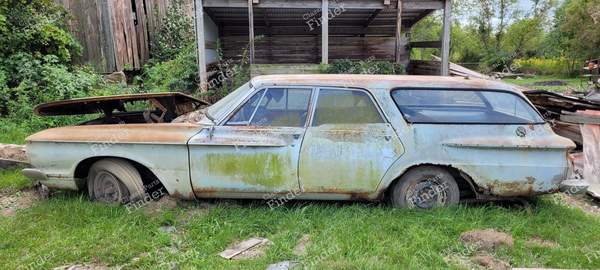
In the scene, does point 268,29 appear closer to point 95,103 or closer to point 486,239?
point 95,103

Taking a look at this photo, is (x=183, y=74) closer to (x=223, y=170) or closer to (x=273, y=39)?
(x=273, y=39)

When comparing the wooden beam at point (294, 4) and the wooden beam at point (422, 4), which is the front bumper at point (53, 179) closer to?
the wooden beam at point (294, 4)

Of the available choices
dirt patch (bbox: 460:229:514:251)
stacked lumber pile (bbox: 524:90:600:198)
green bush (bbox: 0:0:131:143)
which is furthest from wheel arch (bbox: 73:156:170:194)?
stacked lumber pile (bbox: 524:90:600:198)

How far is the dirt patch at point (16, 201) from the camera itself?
14.4 feet

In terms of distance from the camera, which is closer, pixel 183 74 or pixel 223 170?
pixel 223 170

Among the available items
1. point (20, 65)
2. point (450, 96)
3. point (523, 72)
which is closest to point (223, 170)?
point (450, 96)

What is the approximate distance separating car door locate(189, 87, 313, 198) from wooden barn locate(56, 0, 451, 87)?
5.69 metres

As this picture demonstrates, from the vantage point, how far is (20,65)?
26.7ft

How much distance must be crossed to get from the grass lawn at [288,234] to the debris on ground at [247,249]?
0.08 metres

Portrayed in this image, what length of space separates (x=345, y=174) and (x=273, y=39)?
984 cm

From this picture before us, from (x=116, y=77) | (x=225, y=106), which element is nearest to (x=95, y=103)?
(x=225, y=106)

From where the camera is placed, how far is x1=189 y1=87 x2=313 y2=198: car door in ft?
13.1

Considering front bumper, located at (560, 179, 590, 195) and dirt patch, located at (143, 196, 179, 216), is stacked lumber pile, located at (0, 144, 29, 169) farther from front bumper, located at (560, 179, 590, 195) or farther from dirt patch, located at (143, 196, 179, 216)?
front bumper, located at (560, 179, 590, 195)

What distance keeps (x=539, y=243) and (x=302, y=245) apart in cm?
204
